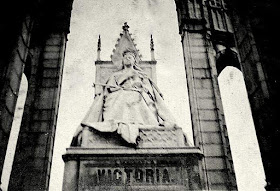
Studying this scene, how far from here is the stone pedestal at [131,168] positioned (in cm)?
438

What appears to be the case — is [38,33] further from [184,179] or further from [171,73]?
[184,179]

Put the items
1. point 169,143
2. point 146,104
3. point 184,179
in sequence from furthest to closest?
point 146,104
point 169,143
point 184,179

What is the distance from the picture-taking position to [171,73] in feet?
25.9

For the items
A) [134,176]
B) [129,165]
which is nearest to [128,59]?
[129,165]

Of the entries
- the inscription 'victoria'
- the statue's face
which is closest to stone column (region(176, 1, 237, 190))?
the inscription 'victoria'

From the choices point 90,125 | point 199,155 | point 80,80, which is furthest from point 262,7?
point 80,80

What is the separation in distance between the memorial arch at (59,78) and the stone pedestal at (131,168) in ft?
3.60

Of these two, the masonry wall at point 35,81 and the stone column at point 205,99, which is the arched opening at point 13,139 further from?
the stone column at point 205,99

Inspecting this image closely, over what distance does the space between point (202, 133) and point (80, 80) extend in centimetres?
302

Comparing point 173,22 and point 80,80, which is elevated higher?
point 173,22

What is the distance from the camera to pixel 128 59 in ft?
21.1

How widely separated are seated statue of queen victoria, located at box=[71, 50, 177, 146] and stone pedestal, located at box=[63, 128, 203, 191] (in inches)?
10.1

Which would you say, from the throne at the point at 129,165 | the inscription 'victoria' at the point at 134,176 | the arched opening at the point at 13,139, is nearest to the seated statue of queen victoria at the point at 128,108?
the throne at the point at 129,165

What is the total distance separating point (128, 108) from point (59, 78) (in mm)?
2549
